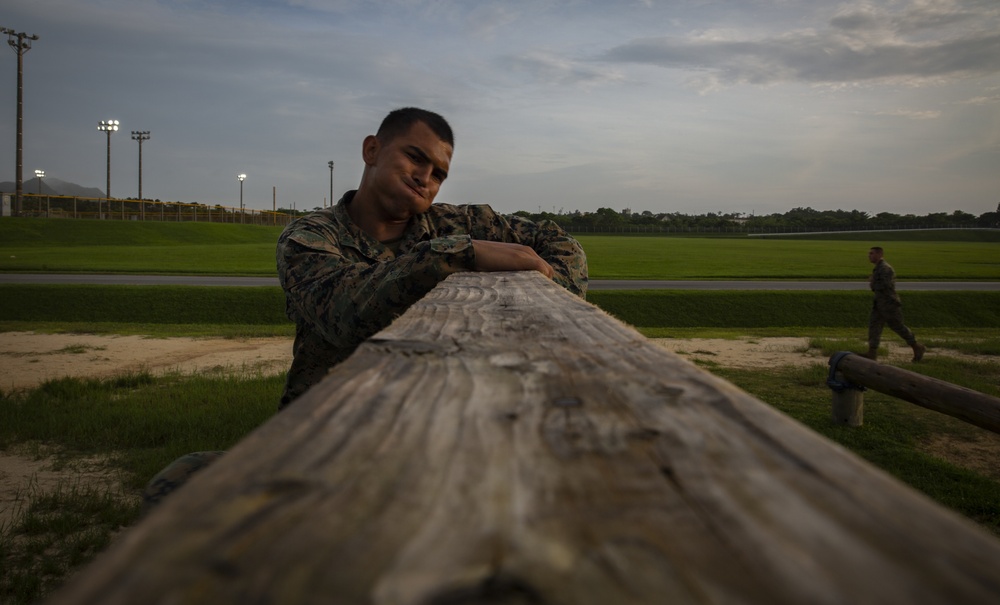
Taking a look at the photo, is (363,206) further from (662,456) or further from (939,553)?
(939,553)

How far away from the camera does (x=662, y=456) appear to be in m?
0.69

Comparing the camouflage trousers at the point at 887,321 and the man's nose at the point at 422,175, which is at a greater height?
the man's nose at the point at 422,175

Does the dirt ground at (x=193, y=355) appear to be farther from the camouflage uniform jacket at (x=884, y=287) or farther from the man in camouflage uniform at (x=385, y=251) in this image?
the man in camouflage uniform at (x=385, y=251)

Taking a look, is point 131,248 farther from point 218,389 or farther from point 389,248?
point 389,248

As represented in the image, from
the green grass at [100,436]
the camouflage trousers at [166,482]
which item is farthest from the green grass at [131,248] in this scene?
the camouflage trousers at [166,482]

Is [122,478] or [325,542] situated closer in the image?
[325,542]

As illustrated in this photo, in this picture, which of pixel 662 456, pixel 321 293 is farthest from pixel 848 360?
pixel 662 456

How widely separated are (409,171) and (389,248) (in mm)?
365

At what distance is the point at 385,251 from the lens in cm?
317

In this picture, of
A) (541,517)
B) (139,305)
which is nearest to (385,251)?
(541,517)

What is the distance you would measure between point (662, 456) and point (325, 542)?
0.34m

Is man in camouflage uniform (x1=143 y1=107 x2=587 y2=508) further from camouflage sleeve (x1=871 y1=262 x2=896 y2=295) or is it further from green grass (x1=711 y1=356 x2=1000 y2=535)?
camouflage sleeve (x1=871 y1=262 x2=896 y2=295)

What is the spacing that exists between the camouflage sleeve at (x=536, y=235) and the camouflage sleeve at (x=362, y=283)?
34.2 inches

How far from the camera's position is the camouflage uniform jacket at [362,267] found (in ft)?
7.38
